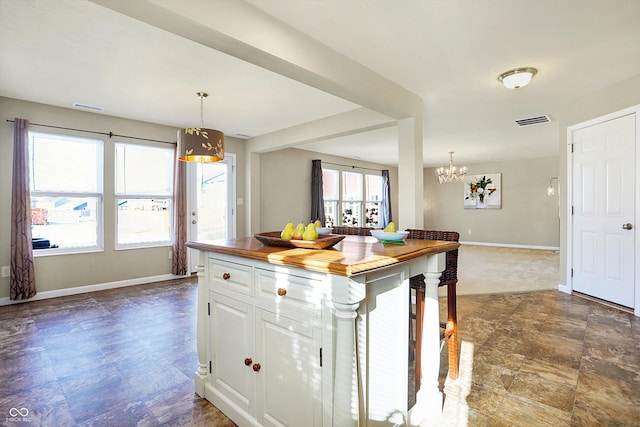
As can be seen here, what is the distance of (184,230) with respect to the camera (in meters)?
5.39

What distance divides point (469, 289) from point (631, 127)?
2.62 metres

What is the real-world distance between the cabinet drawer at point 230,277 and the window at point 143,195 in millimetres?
3829

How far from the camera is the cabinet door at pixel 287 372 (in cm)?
137

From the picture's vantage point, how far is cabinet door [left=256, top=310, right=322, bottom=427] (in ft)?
4.48

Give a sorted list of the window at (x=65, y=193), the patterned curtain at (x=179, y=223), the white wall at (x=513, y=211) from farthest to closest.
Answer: the white wall at (x=513, y=211), the patterned curtain at (x=179, y=223), the window at (x=65, y=193)

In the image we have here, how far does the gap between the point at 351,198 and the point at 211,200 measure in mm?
4193

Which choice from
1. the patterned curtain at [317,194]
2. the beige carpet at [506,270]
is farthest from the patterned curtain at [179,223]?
the beige carpet at [506,270]

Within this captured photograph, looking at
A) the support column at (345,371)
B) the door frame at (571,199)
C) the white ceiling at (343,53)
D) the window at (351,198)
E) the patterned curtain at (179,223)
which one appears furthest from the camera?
the window at (351,198)

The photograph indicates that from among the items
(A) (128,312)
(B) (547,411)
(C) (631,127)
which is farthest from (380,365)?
(C) (631,127)

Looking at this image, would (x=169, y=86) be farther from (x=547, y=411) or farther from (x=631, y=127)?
(x=631, y=127)

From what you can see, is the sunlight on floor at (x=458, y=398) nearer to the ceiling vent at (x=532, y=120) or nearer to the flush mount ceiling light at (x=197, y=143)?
the flush mount ceiling light at (x=197, y=143)

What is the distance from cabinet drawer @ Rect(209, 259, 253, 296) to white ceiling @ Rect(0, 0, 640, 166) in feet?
4.75

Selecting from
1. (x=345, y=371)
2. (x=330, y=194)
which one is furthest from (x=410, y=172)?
(x=330, y=194)

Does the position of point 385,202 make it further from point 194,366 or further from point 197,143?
point 194,366
